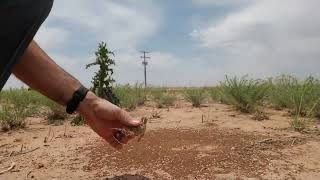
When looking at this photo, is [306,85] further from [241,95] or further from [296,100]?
[241,95]

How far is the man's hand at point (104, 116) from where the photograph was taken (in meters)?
1.90

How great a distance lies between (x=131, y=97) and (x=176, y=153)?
4.62 metres

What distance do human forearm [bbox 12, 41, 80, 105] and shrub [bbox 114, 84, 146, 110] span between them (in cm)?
641

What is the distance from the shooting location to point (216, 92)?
1016 centimetres

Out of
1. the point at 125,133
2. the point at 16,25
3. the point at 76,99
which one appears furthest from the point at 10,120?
the point at 16,25

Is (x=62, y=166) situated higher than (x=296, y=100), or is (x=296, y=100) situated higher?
(x=296, y=100)

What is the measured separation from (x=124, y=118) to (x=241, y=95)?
570 cm

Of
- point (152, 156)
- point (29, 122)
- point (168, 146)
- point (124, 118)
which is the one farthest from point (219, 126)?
point (124, 118)

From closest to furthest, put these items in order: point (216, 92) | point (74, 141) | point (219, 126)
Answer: point (74, 141), point (219, 126), point (216, 92)

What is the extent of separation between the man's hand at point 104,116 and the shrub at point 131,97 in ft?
20.1

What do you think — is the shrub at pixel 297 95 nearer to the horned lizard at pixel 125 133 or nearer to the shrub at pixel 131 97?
the shrub at pixel 131 97

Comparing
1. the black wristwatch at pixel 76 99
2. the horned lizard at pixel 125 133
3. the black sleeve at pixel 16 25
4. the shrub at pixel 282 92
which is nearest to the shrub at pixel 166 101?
the shrub at pixel 282 92

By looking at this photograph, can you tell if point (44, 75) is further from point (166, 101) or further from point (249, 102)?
point (166, 101)

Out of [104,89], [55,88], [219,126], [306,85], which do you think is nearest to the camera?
[55,88]
